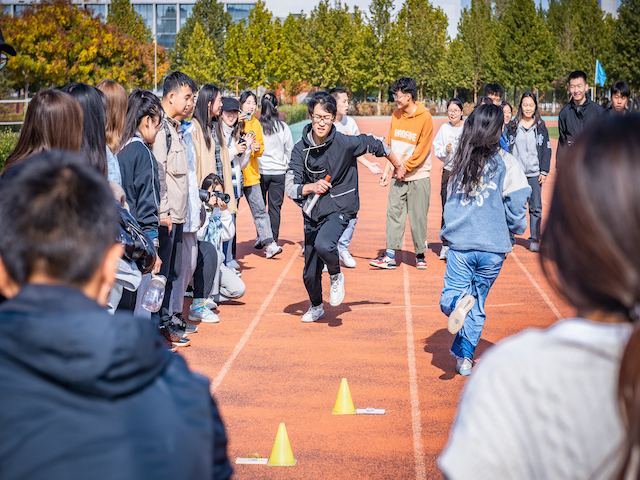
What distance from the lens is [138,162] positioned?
5.48m

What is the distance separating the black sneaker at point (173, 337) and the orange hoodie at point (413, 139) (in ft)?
14.0

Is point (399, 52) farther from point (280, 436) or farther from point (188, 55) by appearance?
point (280, 436)

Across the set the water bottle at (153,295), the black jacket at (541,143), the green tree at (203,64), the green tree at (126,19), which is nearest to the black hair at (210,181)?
the water bottle at (153,295)

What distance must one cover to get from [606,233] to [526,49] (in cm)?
6570

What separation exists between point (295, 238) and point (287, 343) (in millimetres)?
5388

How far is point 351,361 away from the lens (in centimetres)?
612

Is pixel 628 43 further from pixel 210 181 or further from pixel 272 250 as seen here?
pixel 210 181

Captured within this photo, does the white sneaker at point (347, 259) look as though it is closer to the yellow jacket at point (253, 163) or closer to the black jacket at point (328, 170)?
the yellow jacket at point (253, 163)

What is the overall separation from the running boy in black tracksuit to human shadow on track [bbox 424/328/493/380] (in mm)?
1190

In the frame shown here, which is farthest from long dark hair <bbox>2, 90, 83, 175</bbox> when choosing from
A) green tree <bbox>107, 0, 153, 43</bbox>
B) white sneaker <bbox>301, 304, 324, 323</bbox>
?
green tree <bbox>107, 0, 153, 43</bbox>

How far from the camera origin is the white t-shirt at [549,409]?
1295 mm

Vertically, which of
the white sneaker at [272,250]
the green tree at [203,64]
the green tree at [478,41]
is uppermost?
the green tree at [478,41]

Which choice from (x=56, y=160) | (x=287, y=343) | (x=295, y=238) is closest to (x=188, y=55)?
(x=295, y=238)

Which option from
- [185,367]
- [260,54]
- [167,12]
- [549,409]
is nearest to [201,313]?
[185,367]
